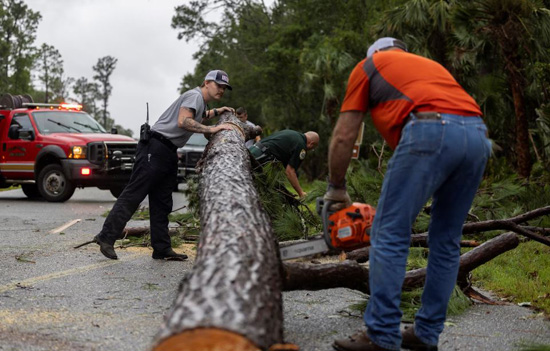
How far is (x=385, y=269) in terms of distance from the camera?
12.0ft

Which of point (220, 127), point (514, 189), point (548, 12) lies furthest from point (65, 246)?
point (548, 12)

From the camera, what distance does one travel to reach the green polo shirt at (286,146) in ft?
27.8

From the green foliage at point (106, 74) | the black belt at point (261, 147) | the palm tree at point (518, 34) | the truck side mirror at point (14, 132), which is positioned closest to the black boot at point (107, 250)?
the black belt at point (261, 147)

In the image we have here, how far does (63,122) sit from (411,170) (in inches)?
537

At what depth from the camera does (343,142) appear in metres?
3.88

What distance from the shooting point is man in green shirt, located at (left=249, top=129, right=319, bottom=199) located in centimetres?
825

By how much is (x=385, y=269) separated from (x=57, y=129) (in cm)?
1341

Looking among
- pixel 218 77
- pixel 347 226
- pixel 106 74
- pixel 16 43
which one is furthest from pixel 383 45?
pixel 106 74

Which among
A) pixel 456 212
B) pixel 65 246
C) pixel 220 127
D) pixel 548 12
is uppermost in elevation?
pixel 548 12

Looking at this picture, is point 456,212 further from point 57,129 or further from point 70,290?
point 57,129

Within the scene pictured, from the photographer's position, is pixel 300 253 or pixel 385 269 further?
pixel 300 253

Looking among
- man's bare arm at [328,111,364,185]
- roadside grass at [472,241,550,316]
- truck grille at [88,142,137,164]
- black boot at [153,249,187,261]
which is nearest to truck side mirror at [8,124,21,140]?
truck grille at [88,142,137,164]

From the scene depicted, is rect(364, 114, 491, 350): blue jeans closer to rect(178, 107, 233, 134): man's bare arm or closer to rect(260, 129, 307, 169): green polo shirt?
rect(178, 107, 233, 134): man's bare arm

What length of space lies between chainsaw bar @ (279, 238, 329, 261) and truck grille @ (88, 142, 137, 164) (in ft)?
35.9
